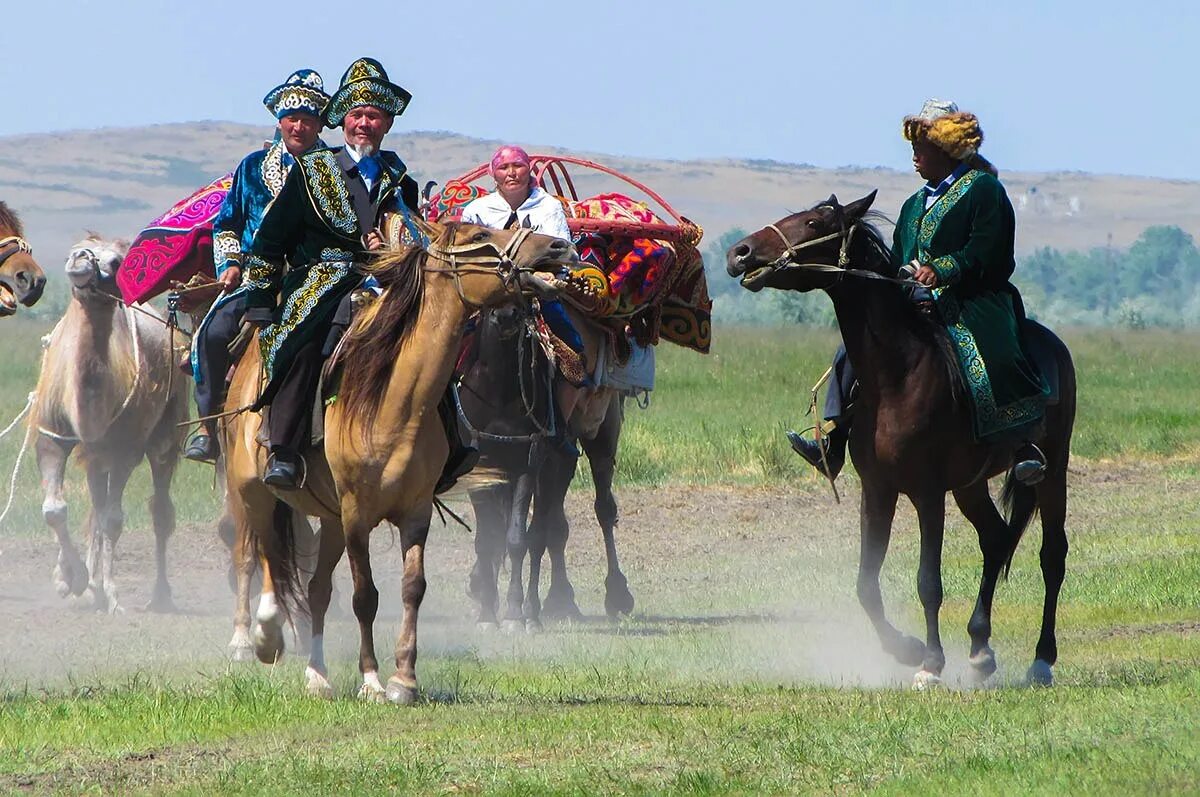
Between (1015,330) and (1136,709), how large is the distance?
2584 mm

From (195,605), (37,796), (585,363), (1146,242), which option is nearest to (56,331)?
(195,605)

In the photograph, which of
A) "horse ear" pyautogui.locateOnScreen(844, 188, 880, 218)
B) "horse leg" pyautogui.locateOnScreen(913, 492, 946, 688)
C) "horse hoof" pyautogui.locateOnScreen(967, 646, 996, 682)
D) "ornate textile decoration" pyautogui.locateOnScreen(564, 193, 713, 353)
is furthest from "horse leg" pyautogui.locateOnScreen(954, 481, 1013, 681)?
"ornate textile decoration" pyautogui.locateOnScreen(564, 193, 713, 353)

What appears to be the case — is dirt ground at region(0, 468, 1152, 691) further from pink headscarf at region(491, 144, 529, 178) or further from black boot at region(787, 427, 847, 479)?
pink headscarf at region(491, 144, 529, 178)

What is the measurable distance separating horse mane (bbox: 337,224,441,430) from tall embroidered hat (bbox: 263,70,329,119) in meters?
1.41

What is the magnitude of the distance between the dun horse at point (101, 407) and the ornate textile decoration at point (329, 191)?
16.5 ft

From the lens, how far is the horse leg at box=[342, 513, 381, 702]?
941cm

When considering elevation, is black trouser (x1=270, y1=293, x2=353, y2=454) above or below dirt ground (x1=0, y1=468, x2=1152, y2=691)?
above

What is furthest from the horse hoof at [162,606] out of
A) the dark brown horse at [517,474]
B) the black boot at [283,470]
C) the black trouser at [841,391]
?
the black trouser at [841,391]

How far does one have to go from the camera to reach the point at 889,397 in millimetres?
10344

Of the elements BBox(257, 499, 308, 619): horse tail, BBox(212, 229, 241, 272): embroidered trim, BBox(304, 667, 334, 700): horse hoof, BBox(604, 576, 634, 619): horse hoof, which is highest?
BBox(212, 229, 241, 272): embroidered trim

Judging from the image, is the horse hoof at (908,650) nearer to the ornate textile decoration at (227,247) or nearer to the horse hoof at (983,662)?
the horse hoof at (983,662)

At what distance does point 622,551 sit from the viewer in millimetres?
17406

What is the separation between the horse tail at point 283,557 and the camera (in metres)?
10.4

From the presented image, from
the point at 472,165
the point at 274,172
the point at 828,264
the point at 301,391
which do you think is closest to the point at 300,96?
the point at 274,172
